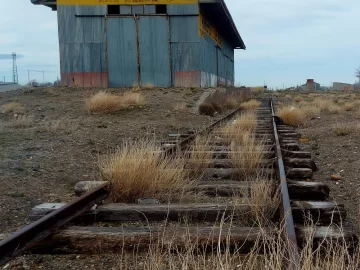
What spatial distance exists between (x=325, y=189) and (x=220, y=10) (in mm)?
23198

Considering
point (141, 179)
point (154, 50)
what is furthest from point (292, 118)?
point (154, 50)

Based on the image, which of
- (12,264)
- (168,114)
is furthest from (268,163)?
(168,114)

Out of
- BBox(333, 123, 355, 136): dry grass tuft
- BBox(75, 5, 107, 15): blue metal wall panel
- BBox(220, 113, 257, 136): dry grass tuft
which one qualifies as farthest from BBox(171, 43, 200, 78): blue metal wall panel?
BBox(333, 123, 355, 136): dry grass tuft

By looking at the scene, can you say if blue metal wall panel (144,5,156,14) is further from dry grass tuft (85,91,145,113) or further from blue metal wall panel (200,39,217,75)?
dry grass tuft (85,91,145,113)

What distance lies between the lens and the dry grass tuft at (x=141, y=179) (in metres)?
4.42

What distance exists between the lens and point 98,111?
14.4 meters

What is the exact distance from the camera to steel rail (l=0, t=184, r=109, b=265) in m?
2.80

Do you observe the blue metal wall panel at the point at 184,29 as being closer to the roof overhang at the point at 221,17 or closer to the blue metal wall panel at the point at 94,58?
the roof overhang at the point at 221,17

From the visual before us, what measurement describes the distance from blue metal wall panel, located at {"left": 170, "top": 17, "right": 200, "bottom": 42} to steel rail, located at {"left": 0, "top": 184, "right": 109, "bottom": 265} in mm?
19736

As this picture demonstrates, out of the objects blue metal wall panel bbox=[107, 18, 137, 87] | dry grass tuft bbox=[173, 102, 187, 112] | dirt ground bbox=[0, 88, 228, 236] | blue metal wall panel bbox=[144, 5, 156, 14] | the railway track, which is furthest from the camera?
blue metal wall panel bbox=[107, 18, 137, 87]

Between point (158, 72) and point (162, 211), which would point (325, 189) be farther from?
point (158, 72)

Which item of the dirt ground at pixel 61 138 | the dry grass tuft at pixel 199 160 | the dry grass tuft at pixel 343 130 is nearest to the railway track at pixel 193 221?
the dry grass tuft at pixel 199 160

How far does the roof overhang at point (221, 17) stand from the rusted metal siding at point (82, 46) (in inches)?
227

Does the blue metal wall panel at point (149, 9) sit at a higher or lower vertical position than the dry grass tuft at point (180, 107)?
higher
